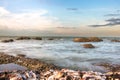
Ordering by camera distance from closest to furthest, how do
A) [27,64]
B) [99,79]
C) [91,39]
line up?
1. [99,79]
2. [27,64]
3. [91,39]

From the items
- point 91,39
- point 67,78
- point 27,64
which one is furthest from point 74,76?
point 91,39

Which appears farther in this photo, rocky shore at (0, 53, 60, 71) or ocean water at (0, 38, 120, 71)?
ocean water at (0, 38, 120, 71)

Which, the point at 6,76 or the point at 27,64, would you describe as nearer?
the point at 6,76

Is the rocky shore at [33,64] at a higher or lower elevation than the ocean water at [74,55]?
higher

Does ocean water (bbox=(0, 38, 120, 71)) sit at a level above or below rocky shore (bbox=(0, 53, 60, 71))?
below

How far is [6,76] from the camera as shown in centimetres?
636

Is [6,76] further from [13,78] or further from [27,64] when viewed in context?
[27,64]

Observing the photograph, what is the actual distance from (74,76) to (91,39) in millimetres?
51715

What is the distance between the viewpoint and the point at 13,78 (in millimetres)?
6156

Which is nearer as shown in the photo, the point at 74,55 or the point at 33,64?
the point at 33,64

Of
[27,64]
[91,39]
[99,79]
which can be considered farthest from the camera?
[91,39]

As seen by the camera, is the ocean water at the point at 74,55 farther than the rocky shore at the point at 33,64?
Yes

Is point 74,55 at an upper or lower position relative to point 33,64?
lower

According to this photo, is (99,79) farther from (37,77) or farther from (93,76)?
(37,77)
